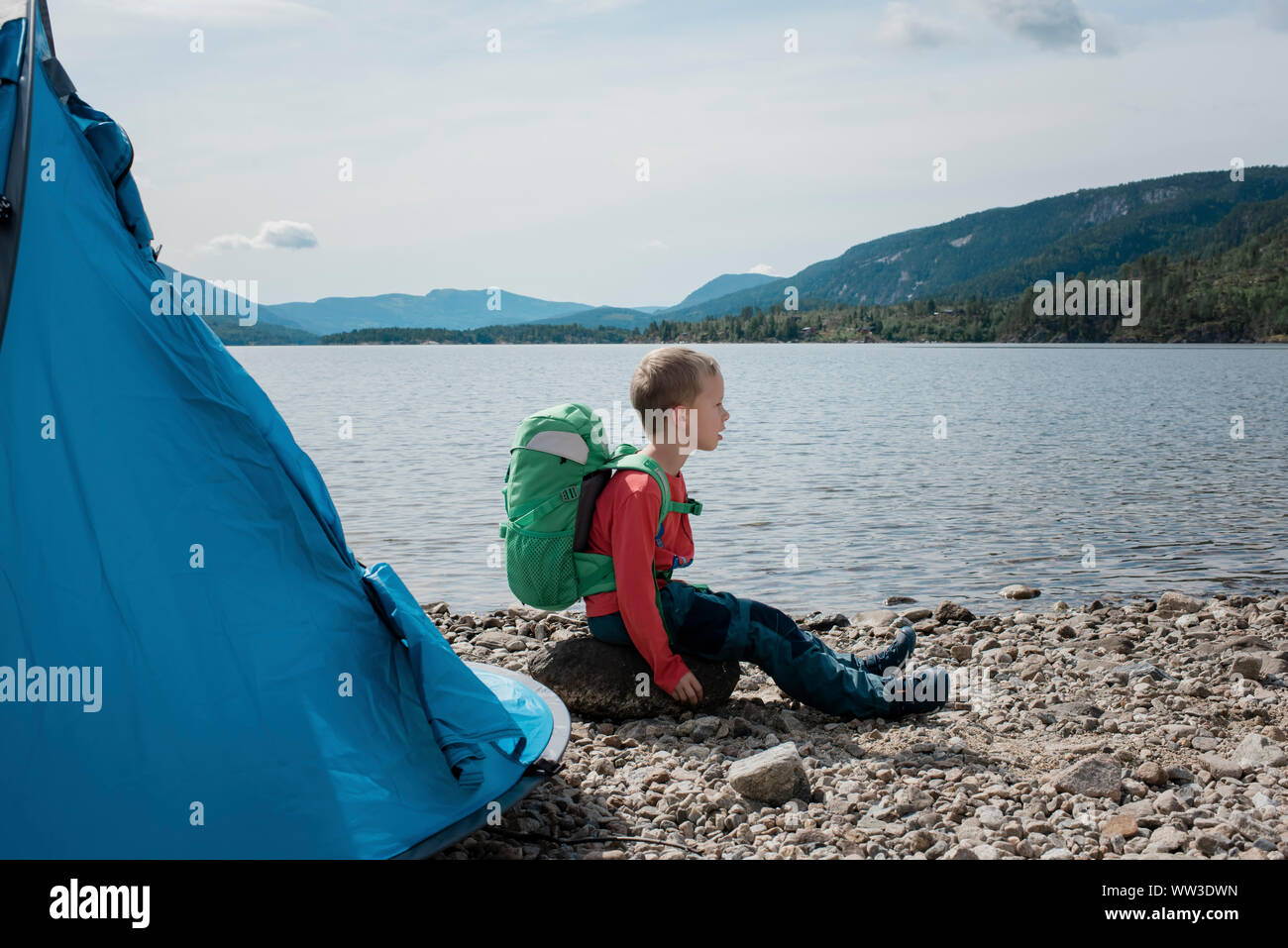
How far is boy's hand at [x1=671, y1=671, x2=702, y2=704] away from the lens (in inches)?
232

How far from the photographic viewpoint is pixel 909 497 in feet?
59.9

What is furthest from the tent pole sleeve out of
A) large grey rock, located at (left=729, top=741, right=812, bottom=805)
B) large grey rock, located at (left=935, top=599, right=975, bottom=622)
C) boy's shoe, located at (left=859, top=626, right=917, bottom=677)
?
large grey rock, located at (left=935, top=599, right=975, bottom=622)

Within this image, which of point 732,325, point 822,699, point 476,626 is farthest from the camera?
point 732,325

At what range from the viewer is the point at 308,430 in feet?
108

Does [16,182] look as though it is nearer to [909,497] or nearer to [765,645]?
[765,645]

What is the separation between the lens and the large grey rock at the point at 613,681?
618 cm

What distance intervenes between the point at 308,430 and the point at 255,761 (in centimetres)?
3063

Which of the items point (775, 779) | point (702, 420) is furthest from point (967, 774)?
point (702, 420)

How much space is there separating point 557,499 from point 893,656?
98.8 inches

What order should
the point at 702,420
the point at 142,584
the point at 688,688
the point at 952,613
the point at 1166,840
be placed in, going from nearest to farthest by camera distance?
the point at 142,584 → the point at 1166,840 → the point at 688,688 → the point at 702,420 → the point at 952,613

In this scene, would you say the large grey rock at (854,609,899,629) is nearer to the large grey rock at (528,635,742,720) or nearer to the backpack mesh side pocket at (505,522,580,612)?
the large grey rock at (528,635,742,720)

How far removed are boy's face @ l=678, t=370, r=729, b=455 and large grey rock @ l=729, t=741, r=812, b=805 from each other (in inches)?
73.2

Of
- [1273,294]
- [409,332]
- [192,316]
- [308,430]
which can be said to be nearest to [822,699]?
[192,316]
